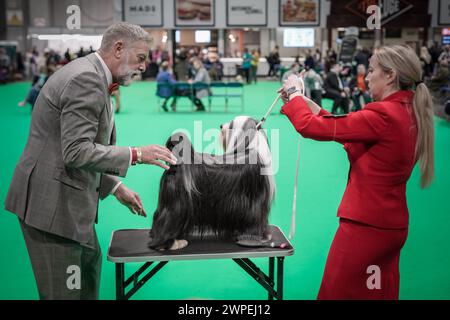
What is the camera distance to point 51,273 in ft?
7.91

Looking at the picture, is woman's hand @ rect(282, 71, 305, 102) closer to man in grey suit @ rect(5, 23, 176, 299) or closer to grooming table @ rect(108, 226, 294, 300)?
man in grey suit @ rect(5, 23, 176, 299)

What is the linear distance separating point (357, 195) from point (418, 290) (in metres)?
2.10

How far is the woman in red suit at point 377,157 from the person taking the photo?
2.32m

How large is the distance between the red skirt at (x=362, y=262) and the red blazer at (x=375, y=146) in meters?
0.06

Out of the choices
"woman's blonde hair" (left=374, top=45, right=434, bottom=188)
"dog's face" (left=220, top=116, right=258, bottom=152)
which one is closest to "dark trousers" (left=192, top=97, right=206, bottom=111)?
"dog's face" (left=220, top=116, right=258, bottom=152)

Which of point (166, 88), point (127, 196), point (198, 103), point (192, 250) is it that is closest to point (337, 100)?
point (198, 103)

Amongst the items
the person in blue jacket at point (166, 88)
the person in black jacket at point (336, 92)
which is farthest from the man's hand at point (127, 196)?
the person in blue jacket at point (166, 88)

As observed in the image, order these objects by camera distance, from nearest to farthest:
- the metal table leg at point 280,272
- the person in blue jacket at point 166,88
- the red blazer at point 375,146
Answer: the red blazer at point 375,146
the metal table leg at point 280,272
the person in blue jacket at point 166,88

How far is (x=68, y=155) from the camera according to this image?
218 cm

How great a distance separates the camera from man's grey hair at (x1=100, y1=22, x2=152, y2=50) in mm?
2316

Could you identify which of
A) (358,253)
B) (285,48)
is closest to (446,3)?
(358,253)

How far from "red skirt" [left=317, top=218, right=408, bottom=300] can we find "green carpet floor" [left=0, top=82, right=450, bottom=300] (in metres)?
1.60

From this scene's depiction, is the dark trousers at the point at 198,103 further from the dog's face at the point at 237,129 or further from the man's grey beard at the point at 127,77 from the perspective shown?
the man's grey beard at the point at 127,77

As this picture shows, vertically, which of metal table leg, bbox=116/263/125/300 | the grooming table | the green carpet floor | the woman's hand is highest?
the woman's hand
